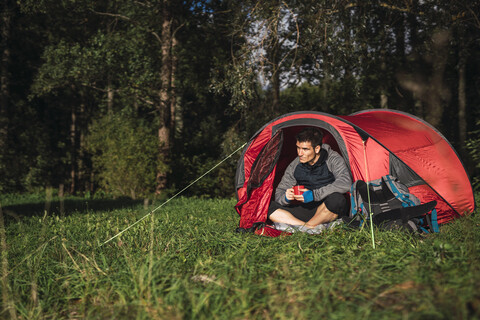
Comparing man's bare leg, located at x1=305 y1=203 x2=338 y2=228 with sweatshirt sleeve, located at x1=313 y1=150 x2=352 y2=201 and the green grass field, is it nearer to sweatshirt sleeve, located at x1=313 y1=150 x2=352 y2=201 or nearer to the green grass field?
sweatshirt sleeve, located at x1=313 y1=150 x2=352 y2=201

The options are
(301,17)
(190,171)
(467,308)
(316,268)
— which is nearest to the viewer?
(467,308)

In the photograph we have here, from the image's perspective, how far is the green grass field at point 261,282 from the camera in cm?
209

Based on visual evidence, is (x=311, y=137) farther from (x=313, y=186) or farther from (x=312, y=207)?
(x=312, y=207)

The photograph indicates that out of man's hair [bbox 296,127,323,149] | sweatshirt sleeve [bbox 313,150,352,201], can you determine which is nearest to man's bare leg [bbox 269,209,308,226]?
sweatshirt sleeve [bbox 313,150,352,201]

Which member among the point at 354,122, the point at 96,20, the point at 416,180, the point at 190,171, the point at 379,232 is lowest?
the point at 190,171

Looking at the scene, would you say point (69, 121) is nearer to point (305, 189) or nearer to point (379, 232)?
point (305, 189)

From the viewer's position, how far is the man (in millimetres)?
4746

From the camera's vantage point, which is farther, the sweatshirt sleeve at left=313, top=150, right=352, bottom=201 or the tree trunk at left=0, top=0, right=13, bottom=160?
the tree trunk at left=0, top=0, right=13, bottom=160

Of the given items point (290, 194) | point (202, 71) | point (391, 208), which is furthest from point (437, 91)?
point (290, 194)

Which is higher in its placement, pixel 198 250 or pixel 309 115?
pixel 309 115

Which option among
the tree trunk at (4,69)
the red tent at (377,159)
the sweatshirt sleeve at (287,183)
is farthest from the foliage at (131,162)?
the sweatshirt sleeve at (287,183)

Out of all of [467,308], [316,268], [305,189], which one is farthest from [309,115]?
[467,308]

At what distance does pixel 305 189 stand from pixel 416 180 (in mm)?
1383

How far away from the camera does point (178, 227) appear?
4.82m
